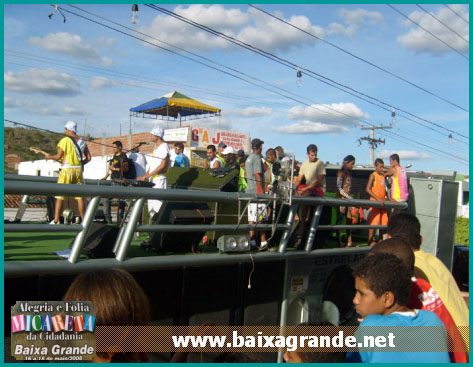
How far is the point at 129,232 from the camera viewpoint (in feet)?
12.3

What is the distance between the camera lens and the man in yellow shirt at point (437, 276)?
3.16m

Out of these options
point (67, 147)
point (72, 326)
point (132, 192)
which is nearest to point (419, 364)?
point (72, 326)

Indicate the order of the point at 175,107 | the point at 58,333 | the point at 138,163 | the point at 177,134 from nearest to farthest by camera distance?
the point at 58,333 < the point at 138,163 < the point at 177,134 < the point at 175,107

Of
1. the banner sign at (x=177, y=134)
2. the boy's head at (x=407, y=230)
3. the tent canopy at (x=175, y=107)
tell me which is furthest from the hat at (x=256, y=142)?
the tent canopy at (x=175, y=107)

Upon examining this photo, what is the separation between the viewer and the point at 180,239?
16.7ft

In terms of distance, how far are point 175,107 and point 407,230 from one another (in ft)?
117

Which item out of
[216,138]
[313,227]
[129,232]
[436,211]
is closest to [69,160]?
[129,232]

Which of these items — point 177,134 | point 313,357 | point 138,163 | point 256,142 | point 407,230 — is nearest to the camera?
point 313,357

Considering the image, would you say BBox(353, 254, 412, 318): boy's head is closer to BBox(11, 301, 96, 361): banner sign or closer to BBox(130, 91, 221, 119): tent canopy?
BBox(11, 301, 96, 361): banner sign

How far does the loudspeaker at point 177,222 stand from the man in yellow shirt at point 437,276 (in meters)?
2.11

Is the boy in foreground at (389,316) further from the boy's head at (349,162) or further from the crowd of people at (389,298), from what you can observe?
the boy's head at (349,162)

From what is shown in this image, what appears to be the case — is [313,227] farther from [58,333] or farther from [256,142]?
[58,333]

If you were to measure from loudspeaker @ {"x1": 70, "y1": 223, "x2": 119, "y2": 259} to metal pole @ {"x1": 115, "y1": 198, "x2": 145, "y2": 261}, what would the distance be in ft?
1.88

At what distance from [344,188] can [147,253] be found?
13.6ft
